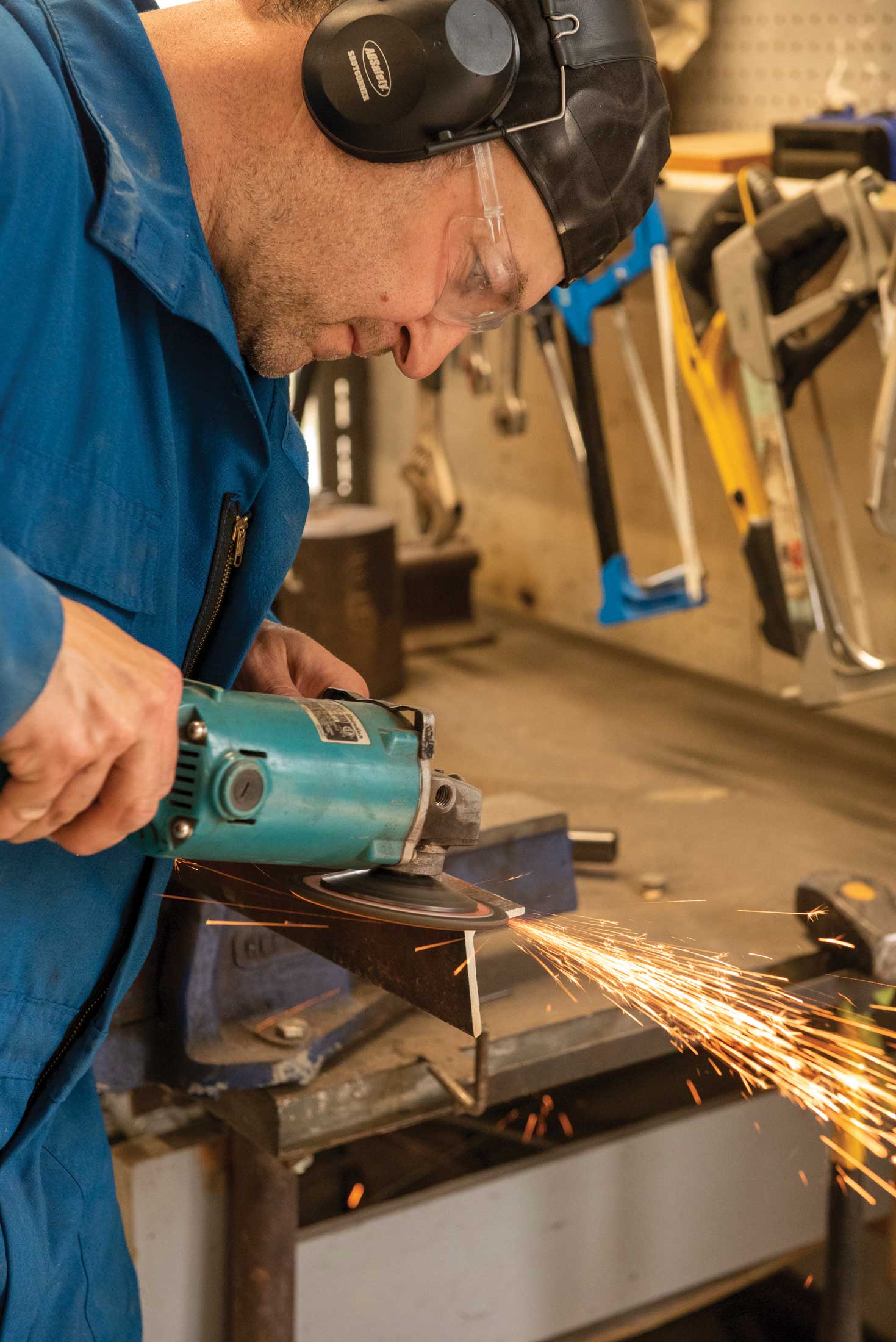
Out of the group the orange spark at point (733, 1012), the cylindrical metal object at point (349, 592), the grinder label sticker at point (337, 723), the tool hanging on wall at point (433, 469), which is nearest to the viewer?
the grinder label sticker at point (337, 723)

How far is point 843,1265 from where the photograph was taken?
7.15 feet

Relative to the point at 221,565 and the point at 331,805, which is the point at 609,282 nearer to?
the point at 221,565

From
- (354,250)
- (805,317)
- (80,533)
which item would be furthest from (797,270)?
(80,533)

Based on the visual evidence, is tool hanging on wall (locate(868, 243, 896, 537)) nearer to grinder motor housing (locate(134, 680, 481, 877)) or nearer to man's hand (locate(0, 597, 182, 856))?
grinder motor housing (locate(134, 680, 481, 877))

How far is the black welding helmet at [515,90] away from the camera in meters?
1.22

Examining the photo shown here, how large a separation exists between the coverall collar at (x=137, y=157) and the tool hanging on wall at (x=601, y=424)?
1813 millimetres

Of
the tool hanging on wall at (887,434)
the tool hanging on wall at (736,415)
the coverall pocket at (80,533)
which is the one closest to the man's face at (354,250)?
the coverall pocket at (80,533)

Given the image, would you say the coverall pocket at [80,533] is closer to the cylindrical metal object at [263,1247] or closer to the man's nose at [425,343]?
the man's nose at [425,343]

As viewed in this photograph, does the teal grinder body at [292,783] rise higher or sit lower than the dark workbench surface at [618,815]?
higher

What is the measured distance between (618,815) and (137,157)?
72.0 inches

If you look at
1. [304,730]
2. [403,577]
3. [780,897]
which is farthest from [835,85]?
[304,730]

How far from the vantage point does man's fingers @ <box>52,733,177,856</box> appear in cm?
108

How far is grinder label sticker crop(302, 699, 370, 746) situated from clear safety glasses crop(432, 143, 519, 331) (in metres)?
0.41

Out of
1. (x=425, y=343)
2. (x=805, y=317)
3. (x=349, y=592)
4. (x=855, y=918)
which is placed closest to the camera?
(x=425, y=343)
